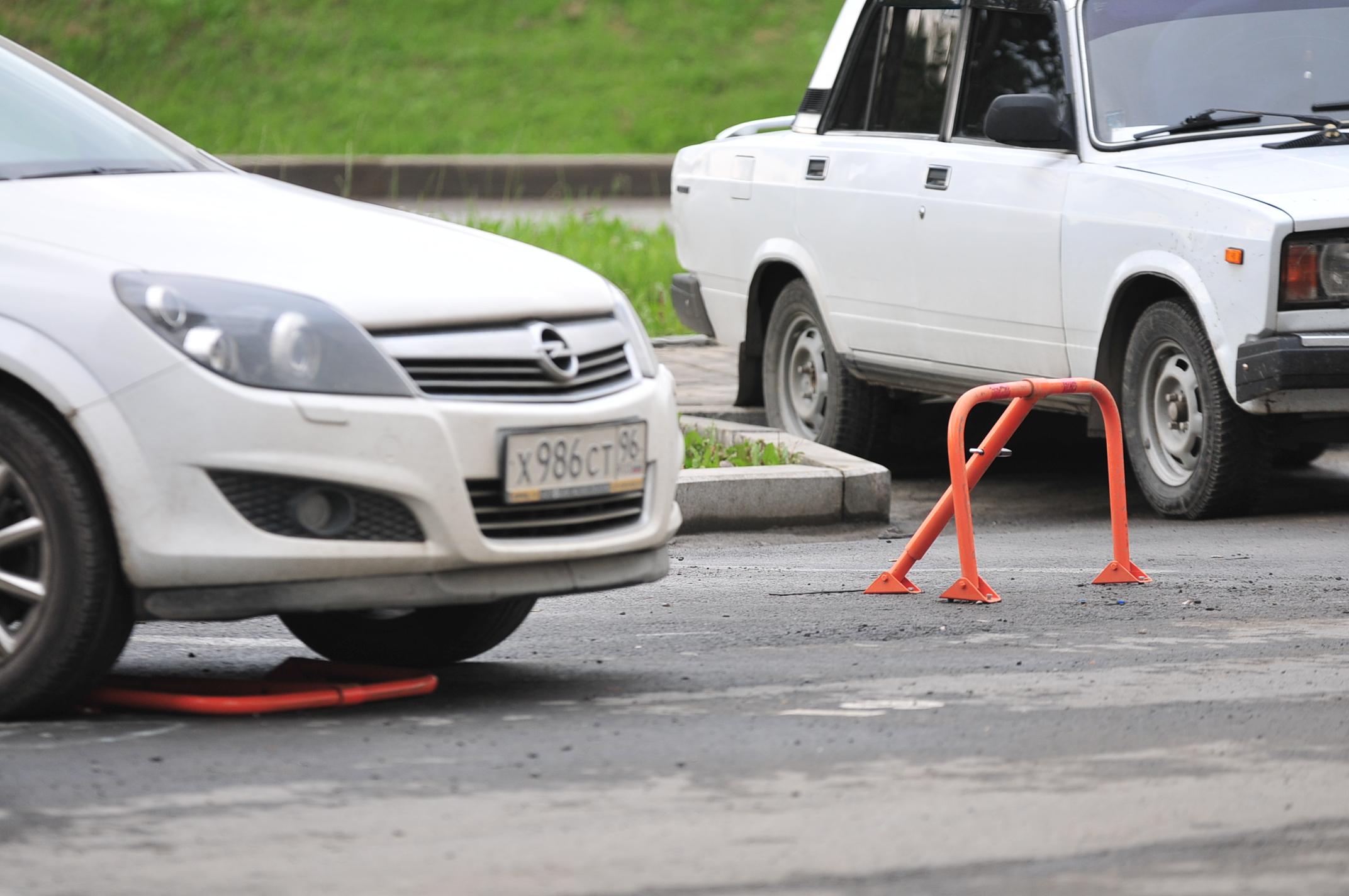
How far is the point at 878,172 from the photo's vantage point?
9.48 metres

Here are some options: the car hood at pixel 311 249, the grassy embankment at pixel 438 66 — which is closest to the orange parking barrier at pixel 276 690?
the car hood at pixel 311 249

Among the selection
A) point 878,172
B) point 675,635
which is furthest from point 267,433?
point 878,172

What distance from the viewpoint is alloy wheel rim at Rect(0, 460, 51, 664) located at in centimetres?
478

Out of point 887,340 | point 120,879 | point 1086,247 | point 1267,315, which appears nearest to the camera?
point 120,879

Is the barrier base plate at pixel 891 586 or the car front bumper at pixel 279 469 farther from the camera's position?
the barrier base plate at pixel 891 586

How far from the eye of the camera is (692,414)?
1070cm

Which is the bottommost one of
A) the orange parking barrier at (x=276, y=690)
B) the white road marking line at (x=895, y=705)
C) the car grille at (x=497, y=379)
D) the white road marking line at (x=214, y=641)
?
the white road marking line at (x=214, y=641)

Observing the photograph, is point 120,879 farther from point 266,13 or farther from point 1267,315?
point 266,13

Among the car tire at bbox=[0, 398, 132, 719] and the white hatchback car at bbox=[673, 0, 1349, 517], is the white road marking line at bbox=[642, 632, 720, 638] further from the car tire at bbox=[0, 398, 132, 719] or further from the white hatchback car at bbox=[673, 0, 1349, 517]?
the white hatchback car at bbox=[673, 0, 1349, 517]

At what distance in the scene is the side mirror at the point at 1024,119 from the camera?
332 inches

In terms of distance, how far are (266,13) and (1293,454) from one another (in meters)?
17.3

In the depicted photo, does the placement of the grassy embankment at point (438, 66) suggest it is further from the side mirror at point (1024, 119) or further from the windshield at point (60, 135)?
the windshield at point (60, 135)

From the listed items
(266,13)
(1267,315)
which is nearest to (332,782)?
(1267,315)

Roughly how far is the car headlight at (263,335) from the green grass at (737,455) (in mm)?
4109
